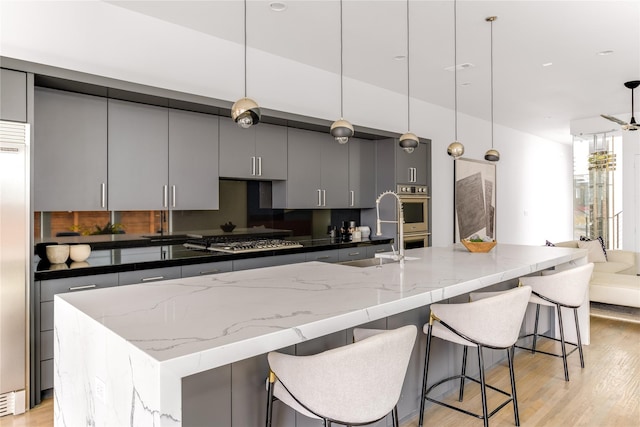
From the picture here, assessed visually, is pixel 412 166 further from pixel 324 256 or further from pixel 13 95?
pixel 13 95

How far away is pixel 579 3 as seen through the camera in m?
3.28

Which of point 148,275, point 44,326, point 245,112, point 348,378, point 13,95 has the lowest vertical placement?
point 44,326

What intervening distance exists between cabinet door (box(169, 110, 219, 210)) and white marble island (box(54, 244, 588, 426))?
1.51m

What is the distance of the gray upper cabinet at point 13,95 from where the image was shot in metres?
2.57

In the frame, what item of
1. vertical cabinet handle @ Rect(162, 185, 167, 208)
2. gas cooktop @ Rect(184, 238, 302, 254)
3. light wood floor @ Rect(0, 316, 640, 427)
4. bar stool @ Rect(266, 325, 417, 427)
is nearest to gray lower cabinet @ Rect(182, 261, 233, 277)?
gas cooktop @ Rect(184, 238, 302, 254)

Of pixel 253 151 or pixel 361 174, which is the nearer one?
pixel 253 151

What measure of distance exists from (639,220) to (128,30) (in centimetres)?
762

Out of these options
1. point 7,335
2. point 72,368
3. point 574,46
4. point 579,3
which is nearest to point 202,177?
point 7,335

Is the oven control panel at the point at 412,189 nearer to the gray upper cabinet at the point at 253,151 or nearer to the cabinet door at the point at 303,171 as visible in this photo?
the cabinet door at the point at 303,171

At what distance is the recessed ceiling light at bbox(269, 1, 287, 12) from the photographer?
331 cm

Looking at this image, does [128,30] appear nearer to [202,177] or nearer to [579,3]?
[202,177]

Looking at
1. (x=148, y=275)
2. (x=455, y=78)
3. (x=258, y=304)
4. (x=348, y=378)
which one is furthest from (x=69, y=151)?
(x=455, y=78)

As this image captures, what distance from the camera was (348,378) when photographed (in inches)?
57.0

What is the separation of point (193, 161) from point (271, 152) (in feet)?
2.82
